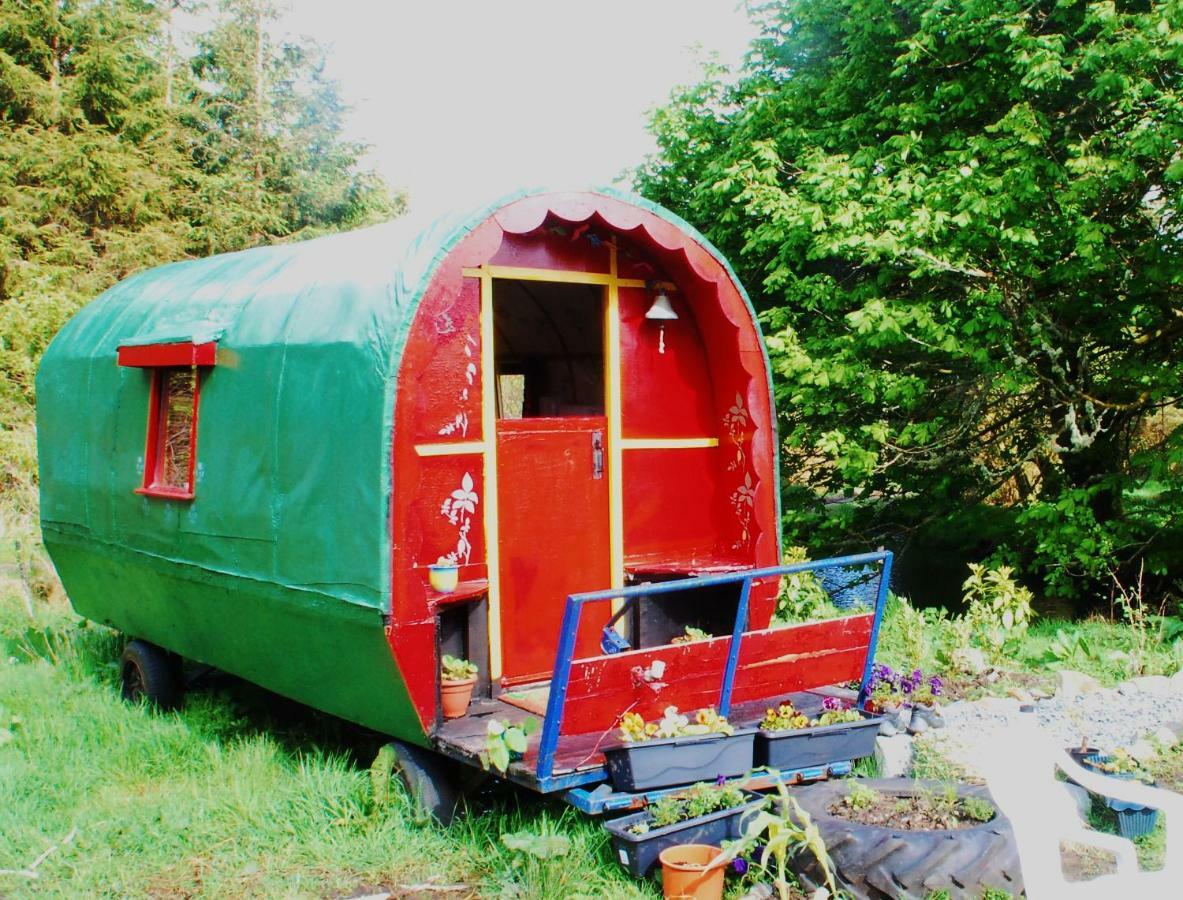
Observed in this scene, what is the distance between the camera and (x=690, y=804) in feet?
15.7

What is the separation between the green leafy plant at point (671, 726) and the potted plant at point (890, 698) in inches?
42.6

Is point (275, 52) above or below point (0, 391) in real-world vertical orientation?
above

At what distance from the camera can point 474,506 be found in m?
Result: 6.00

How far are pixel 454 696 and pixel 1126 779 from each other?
10.7 ft

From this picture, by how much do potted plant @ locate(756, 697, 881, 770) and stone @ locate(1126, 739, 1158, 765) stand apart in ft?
4.78

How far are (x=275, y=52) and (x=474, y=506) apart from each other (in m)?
23.6

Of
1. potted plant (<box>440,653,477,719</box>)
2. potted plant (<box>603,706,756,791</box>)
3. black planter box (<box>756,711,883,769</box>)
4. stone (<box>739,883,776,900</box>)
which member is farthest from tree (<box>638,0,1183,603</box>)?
stone (<box>739,883,776,900</box>)

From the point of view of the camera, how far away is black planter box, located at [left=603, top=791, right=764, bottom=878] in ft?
15.1

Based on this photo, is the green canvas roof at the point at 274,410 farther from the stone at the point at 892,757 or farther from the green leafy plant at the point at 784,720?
the stone at the point at 892,757

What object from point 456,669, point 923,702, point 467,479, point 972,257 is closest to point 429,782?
point 456,669

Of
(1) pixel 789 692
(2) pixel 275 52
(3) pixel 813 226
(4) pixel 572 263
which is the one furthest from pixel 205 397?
(2) pixel 275 52

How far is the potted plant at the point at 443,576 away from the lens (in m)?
5.58

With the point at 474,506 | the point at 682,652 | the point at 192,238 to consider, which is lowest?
the point at 682,652

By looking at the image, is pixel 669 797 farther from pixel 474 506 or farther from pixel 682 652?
pixel 474 506
